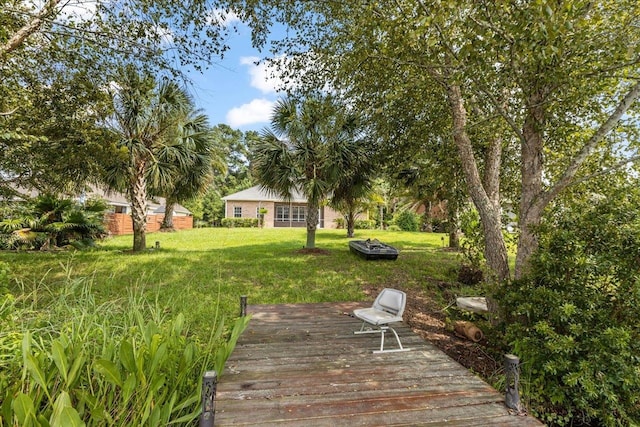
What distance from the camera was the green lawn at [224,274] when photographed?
256 inches

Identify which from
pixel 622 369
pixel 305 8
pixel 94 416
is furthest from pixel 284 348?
pixel 305 8

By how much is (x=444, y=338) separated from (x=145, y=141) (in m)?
11.4

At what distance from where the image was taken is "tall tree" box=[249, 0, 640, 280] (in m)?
3.47

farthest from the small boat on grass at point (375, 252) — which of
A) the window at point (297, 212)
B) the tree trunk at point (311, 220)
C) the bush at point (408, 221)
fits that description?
the window at point (297, 212)

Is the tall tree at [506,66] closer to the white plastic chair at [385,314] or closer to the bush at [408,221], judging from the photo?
the white plastic chair at [385,314]

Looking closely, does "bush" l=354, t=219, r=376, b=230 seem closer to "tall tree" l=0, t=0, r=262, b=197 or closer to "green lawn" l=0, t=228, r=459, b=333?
"green lawn" l=0, t=228, r=459, b=333

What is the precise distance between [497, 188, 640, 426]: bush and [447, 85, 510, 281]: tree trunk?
1.00 m

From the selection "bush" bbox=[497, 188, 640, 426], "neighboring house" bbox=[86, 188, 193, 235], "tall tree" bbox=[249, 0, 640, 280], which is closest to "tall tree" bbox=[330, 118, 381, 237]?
"tall tree" bbox=[249, 0, 640, 280]

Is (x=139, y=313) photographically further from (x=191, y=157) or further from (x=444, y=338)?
(x=191, y=157)

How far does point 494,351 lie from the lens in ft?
14.5

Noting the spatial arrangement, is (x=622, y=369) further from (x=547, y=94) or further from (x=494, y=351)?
(x=547, y=94)

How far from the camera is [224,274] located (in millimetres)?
8594

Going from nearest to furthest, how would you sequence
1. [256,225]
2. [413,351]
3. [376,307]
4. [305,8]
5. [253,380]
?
1. [253,380]
2. [413,351]
3. [376,307]
4. [305,8]
5. [256,225]

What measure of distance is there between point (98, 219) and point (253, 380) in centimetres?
1290
